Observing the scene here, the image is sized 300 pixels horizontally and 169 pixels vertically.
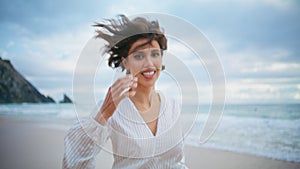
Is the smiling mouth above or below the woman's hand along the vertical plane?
above

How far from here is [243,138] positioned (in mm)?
3588

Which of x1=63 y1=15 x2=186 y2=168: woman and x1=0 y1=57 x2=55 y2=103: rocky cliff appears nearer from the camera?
x1=63 y1=15 x2=186 y2=168: woman

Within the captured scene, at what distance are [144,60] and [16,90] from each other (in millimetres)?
4918

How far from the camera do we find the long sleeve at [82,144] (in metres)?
0.96

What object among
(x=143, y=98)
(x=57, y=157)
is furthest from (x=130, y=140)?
(x=57, y=157)

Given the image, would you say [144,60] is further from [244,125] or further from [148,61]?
[244,125]

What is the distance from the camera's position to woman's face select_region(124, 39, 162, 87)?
1.04 meters

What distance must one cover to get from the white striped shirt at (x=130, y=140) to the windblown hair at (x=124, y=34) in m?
0.17

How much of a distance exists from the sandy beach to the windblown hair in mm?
1688

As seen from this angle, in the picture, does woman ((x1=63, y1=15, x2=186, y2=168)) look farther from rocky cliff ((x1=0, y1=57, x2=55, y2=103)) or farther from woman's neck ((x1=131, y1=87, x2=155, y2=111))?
rocky cliff ((x1=0, y1=57, x2=55, y2=103))

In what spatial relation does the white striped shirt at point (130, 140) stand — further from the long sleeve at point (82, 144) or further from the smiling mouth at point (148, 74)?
the smiling mouth at point (148, 74)

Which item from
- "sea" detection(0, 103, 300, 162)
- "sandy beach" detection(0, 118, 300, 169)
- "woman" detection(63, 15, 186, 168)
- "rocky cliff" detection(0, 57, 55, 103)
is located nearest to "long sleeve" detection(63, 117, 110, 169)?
"woman" detection(63, 15, 186, 168)

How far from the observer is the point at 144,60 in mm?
1045

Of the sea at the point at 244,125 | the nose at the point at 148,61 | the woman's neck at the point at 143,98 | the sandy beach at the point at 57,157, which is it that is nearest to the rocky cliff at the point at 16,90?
the sea at the point at 244,125
